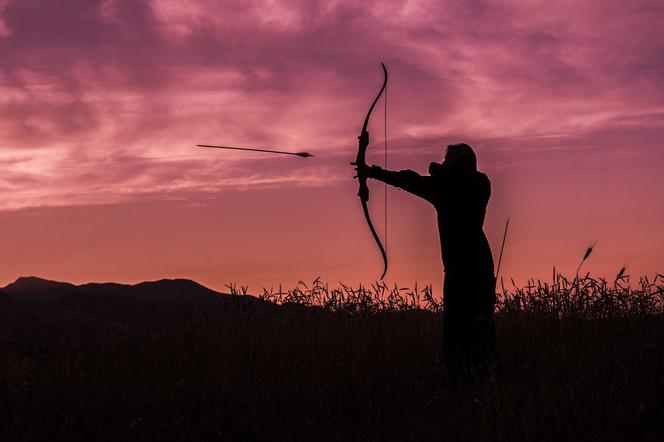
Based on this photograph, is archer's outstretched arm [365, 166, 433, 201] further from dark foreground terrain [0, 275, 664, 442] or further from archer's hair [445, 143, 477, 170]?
dark foreground terrain [0, 275, 664, 442]

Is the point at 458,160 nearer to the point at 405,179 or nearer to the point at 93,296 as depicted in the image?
the point at 405,179

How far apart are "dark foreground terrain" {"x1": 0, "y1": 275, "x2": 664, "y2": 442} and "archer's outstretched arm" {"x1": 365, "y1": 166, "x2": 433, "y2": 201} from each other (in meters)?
1.86

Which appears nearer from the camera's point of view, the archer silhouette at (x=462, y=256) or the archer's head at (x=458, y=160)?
the archer silhouette at (x=462, y=256)

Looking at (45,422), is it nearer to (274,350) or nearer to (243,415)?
(243,415)

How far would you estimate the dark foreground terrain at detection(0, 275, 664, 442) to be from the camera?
5.84 metres

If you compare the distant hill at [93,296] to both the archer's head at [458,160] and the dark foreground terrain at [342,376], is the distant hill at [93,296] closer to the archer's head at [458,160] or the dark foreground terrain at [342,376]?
the dark foreground terrain at [342,376]

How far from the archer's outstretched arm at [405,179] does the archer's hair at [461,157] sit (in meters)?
0.35

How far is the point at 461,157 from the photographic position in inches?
Result: 290

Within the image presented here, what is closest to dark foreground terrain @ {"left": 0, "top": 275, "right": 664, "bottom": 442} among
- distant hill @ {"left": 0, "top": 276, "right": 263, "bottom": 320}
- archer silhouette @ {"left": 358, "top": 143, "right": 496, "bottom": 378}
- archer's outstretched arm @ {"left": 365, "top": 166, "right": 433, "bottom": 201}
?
archer silhouette @ {"left": 358, "top": 143, "right": 496, "bottom": 378}

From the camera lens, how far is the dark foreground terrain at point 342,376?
5.84 meters

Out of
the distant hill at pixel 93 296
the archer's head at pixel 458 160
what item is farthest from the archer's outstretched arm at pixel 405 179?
the distant hill at pixel 93 296

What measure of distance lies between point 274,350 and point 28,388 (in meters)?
2.70

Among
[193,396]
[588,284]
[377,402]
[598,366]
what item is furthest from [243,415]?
[588,284]

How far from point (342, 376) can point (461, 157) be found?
2.50 m
